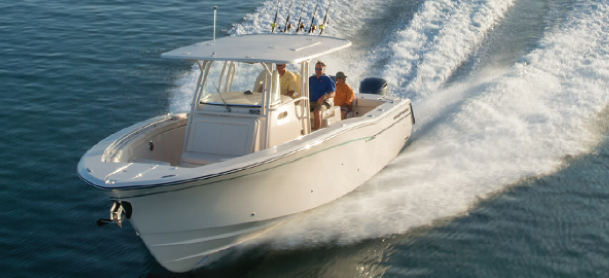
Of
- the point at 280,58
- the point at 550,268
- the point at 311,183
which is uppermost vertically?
the point at 280,58

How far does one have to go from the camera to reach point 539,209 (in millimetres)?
7629

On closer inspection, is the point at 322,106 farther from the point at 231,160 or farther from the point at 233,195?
the point at 233,195

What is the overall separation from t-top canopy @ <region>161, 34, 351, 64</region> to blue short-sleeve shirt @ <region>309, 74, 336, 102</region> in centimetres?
55

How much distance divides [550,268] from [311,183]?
2719 millimetres

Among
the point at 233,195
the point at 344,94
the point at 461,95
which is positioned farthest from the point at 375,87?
the point at 233,195

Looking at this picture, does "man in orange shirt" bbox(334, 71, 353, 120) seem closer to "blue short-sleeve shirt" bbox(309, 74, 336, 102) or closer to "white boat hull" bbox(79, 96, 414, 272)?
"blue short-sleeve shirt" bbox(309, 74, 336, 102)

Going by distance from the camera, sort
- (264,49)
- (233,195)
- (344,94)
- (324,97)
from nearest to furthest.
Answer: (233,195), (264,49), (324,97), (344,94)

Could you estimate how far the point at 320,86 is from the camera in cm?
851

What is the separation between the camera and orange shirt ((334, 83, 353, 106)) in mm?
9312

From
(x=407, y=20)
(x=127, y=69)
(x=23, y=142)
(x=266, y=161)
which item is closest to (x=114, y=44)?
(x=127, y=69)

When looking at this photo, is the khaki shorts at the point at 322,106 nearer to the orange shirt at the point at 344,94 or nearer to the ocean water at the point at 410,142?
the orange shirt at the point at 344,94

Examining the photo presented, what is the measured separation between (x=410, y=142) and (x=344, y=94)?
4.95 feet

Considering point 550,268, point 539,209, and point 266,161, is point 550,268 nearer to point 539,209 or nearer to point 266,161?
point 539,209

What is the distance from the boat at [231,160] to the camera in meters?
6.29
